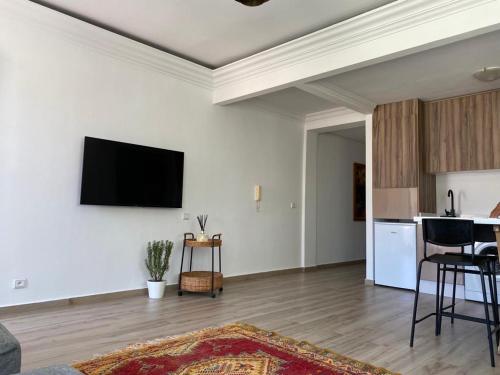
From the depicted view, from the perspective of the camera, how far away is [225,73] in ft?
16.3

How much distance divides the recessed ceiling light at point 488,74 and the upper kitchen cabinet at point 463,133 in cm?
62

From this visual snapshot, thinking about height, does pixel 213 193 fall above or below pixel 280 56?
below

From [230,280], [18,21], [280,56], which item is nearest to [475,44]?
[280,56]

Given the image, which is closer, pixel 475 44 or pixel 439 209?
pixel 475 44

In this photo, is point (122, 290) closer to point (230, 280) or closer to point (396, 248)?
point (230, 280)

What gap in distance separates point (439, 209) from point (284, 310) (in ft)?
10.2

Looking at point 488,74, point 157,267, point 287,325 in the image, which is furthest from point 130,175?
point 488,74

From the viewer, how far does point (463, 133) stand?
5.11 m

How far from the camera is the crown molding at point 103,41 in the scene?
356cm

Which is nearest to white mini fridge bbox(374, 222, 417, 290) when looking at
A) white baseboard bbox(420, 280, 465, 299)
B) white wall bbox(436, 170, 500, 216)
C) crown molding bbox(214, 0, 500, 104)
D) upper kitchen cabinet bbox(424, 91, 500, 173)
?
white baseboard bbox(420, 280, 465, 299)

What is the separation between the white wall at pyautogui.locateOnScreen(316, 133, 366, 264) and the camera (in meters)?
7.19

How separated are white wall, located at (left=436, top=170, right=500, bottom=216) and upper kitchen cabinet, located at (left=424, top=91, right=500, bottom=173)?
0.32m

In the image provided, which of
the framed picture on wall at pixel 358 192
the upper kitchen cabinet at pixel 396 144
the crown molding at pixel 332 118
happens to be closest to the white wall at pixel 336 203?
the framed picture on wall at pixel 358 192

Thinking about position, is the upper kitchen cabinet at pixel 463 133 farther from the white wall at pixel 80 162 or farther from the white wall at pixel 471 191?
the white wall at pixel 80 162
